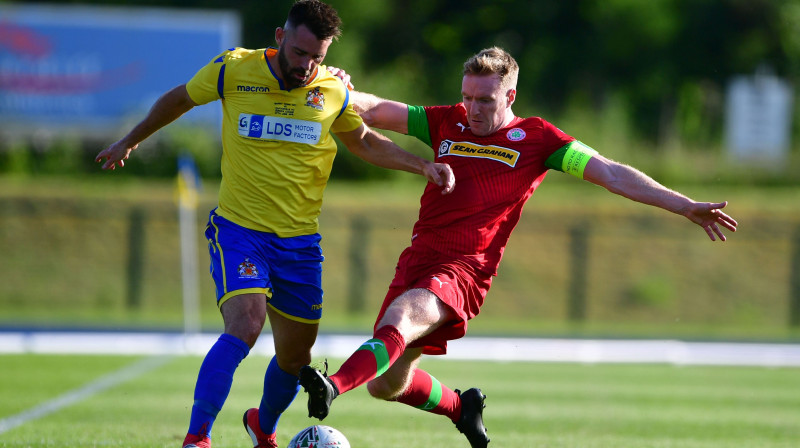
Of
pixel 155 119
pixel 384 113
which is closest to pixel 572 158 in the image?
pixel 384 113

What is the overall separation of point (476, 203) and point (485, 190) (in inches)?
3.9

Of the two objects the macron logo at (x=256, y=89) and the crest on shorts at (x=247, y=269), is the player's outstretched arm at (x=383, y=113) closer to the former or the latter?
the macron logo at (x=256, y=89)

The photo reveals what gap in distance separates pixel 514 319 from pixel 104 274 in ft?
32.7

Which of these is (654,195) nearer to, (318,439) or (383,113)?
(383,113)

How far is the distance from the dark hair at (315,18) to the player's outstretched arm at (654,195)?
1707 millimetres

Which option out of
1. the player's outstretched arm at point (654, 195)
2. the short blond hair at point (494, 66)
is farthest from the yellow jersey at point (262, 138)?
the player's outstretched arm at point (654, 195)

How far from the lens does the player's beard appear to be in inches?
217

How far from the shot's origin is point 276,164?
5.65 metres

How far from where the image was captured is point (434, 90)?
37250 mm

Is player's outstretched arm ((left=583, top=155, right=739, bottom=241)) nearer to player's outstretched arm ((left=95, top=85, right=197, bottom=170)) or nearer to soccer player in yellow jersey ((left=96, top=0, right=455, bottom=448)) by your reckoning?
soccer player in yellow jersey ((left=96, top=0, right=455, bottom=448))

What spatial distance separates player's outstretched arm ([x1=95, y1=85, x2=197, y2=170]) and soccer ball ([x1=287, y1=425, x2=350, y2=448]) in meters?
1.89

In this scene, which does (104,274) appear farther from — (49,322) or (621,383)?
(621,383)

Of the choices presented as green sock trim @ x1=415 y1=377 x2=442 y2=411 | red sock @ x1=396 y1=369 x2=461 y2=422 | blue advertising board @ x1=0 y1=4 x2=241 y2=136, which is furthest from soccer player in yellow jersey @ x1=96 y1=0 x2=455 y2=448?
blue advertising board @ x1=0 y1=4 x2=241 y2=136

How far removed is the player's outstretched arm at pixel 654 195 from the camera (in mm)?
5469
